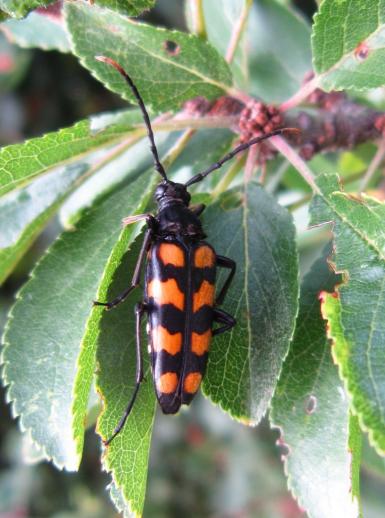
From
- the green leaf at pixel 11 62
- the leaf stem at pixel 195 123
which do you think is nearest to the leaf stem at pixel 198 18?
the leaf stem at pixel 195 123

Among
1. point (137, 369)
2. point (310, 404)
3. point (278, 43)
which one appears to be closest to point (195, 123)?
point (137, 369)

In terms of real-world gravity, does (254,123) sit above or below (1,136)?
below

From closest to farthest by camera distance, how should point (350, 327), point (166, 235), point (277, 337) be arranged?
point (350, 327) < point (277, 337) < point (166, 235)

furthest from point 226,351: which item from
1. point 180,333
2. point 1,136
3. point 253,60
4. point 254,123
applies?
point 1,136

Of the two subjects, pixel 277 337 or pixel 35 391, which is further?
pixel 35 391

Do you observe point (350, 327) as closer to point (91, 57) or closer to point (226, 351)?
point (226, 351)

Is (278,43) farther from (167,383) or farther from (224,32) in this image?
(167,383)

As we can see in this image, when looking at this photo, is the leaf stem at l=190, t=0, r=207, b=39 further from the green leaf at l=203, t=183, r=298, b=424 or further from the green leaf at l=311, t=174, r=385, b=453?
the green leaf at l=311, t=174, r=385, b=453

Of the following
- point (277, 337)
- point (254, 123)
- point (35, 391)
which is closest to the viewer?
point (277, 337)
